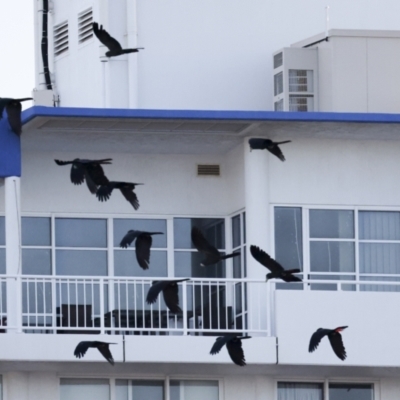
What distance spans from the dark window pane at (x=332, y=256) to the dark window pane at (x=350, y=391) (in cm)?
159

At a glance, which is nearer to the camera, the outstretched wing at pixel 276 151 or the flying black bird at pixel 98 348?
the flying black bird at pixel 98 348

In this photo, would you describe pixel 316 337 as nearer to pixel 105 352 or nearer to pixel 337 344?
pixel 337 344

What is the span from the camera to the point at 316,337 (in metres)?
22.8

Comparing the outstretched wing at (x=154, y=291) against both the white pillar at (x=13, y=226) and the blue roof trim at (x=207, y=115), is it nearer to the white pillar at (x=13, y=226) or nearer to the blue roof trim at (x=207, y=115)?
the white pillar at (x=13, y=226)

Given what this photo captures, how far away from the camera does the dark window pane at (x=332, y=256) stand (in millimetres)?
24812

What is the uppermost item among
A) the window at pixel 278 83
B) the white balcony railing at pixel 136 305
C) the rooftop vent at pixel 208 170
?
the window at pixel 278 83

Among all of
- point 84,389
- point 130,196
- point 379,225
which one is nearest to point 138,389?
point 84,389

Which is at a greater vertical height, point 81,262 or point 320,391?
point 81,262

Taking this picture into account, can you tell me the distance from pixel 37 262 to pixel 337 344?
15.1ft

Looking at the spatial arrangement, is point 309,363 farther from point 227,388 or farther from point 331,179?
point 331,179

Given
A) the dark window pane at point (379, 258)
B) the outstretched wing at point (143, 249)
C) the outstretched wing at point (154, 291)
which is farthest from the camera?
the dark window pane at point (379, 258)

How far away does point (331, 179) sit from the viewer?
2505 cm

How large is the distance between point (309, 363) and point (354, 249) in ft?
7.55

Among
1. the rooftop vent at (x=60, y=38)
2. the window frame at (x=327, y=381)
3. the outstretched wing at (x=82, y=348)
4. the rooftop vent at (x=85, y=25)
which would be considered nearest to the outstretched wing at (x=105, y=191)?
the outstretched wing at (x=82, y=348)
